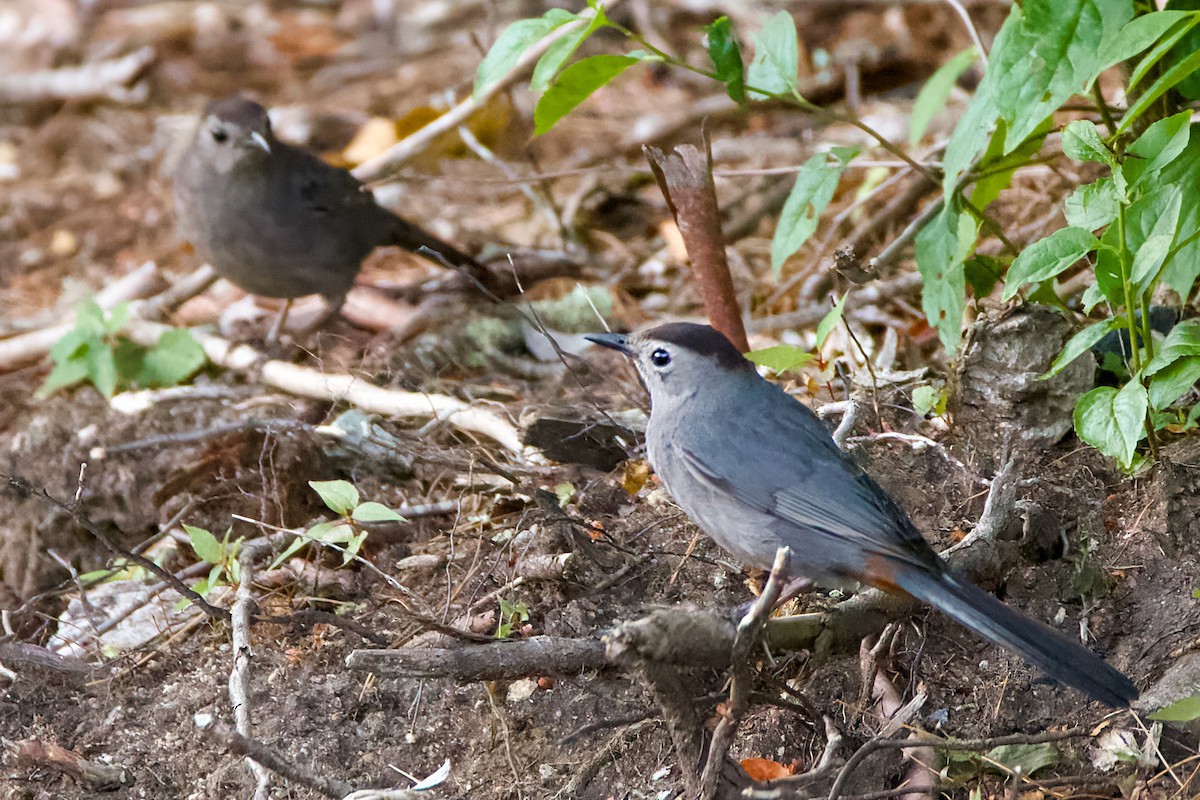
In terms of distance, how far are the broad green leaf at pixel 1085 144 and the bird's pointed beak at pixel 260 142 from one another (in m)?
4.28

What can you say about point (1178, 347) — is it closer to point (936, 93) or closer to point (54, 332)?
point (936, 93)

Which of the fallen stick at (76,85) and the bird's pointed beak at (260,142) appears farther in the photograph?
the fallen stick at (76,85)

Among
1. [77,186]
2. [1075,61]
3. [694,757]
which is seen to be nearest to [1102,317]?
[1075,61]

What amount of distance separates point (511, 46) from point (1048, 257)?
5.01 feet

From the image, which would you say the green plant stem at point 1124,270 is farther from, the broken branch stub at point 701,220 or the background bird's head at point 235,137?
the background bird's head at point 235,137

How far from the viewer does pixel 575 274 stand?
20.6 feet

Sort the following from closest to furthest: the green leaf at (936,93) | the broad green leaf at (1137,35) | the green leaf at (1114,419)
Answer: the broad green leaf at (1137,35) < the green leaf at (1114,419) < the green leaf at (936,93)

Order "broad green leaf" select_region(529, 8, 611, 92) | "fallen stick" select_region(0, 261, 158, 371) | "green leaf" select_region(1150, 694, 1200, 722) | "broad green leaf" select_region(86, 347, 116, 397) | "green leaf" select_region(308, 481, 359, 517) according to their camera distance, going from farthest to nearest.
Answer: "fallen stick" select_region(0, 261, 158, 371)
"broad green leaf" select_region(86, 347, 116, 397)
"green leaf" select_region(308, 481, 359, 517)
"broad green leaf" select_region(529, 8, 611, 92)
"green leaf" select_region(1150, 694, 1200, 722)

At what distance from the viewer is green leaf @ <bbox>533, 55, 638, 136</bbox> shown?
3521 mm

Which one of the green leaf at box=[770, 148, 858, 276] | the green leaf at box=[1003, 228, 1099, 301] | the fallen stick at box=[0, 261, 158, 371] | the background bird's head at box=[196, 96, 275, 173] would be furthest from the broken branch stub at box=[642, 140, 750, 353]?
the fallen stick at box=[0, 261, 158, 371]

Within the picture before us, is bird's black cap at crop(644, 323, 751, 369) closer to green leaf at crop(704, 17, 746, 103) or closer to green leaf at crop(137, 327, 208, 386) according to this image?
green leaf at crop(704, 17, 746, 103)

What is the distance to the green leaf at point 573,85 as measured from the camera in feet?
11.6

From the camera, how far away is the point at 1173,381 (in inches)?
117

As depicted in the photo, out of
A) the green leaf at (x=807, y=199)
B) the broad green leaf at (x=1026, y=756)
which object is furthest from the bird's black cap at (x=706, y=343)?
the broad green leaf at (x=1026, y=756)
